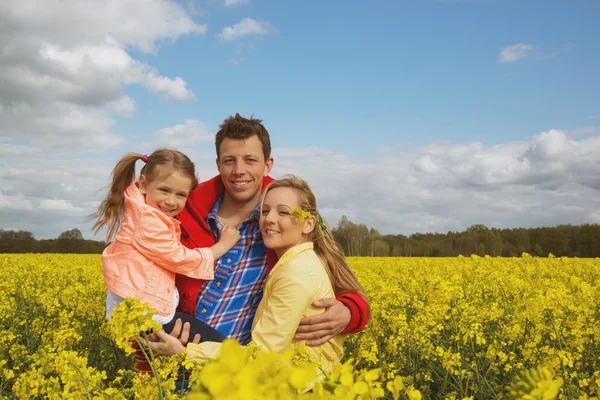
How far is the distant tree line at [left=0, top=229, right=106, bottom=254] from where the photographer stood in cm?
3138

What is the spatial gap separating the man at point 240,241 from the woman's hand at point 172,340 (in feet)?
1.09

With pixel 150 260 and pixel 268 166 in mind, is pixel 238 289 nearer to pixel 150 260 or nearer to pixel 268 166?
pixel 150 260

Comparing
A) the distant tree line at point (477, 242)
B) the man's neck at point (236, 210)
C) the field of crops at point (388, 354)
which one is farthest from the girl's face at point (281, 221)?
the distant tree line at point (477, 242)

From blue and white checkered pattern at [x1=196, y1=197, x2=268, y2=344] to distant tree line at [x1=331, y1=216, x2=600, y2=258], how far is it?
33189mm

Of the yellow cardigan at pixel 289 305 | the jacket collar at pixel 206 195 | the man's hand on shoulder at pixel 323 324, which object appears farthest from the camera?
the jacket collar at pixel 206 195

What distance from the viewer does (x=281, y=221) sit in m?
3.02

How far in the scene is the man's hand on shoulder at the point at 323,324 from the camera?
273cm

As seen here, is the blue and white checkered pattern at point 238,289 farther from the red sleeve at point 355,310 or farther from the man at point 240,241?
the red sleeve at point 355,310

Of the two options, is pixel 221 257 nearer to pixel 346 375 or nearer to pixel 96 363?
pixel 96 363

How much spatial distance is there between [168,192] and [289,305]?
1226mm

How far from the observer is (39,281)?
6.91 m

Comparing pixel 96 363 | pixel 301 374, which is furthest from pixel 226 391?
pixel 96 363

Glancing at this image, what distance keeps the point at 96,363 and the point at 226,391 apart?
413cm

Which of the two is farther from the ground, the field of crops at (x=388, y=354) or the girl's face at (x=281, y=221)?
the girl's face at (x=281, y=221)
